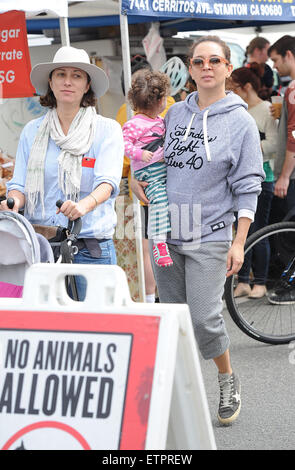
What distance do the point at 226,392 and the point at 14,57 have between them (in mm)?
3064

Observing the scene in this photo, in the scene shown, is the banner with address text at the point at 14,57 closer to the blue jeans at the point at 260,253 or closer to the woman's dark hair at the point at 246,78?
the blue jeans at the point at 260,253

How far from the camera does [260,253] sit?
597cm

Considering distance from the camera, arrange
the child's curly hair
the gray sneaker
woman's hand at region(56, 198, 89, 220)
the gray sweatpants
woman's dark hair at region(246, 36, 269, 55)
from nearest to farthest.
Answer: woman's hand at region(56, 198, 89, 220) → the gray sweatpants → the gray sneaker → the child's curly hair → woman's dark hair at region(246, 36, 269, 55)

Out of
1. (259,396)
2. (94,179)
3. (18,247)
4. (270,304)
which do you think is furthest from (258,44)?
(18,247)

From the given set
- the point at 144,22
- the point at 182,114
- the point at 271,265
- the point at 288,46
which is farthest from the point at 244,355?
the point at 144,22

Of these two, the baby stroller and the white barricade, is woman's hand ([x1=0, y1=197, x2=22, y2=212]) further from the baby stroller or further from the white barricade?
the white barricade

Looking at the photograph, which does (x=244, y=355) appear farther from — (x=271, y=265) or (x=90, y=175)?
(x=90, y=175)

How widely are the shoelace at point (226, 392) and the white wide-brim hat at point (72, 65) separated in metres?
1.62

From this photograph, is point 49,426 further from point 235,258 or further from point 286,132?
point 286,132

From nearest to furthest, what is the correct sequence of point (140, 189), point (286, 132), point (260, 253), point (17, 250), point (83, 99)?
point (17, 250)
point (83, 99)
point (140, 189)
point (260, 253)
point (286, 132)

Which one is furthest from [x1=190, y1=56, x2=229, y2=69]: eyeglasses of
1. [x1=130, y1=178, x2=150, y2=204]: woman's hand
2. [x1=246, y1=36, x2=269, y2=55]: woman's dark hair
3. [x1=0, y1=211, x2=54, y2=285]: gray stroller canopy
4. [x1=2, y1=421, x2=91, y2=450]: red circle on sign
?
[x1=246, y1=36, x2=269, y2=55]: woman's dark hair

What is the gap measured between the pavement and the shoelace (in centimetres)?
13

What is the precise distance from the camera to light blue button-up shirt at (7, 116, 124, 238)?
3762mm

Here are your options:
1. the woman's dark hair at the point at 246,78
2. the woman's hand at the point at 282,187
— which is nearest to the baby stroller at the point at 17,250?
the woman's hand at the point at 282,187
